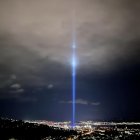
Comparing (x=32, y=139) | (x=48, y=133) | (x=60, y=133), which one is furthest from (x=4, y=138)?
(x=60, y=133)

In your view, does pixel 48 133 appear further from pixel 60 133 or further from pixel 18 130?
pixel 18 130

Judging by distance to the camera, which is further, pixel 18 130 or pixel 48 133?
pixel 48 133

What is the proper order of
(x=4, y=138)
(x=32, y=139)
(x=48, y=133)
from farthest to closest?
(x=48, y=133) < (x=32, y=139) < (x=4, y=138)

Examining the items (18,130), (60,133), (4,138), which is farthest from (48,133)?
(4,138)

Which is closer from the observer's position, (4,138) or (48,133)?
(4,138)

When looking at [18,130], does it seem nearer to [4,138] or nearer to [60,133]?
[4,138]

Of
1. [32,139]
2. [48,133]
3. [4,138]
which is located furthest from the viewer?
[48,133]

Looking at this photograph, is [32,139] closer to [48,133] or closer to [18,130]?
[18,130]

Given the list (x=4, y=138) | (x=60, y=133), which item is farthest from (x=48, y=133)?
(x=4, y=138)
